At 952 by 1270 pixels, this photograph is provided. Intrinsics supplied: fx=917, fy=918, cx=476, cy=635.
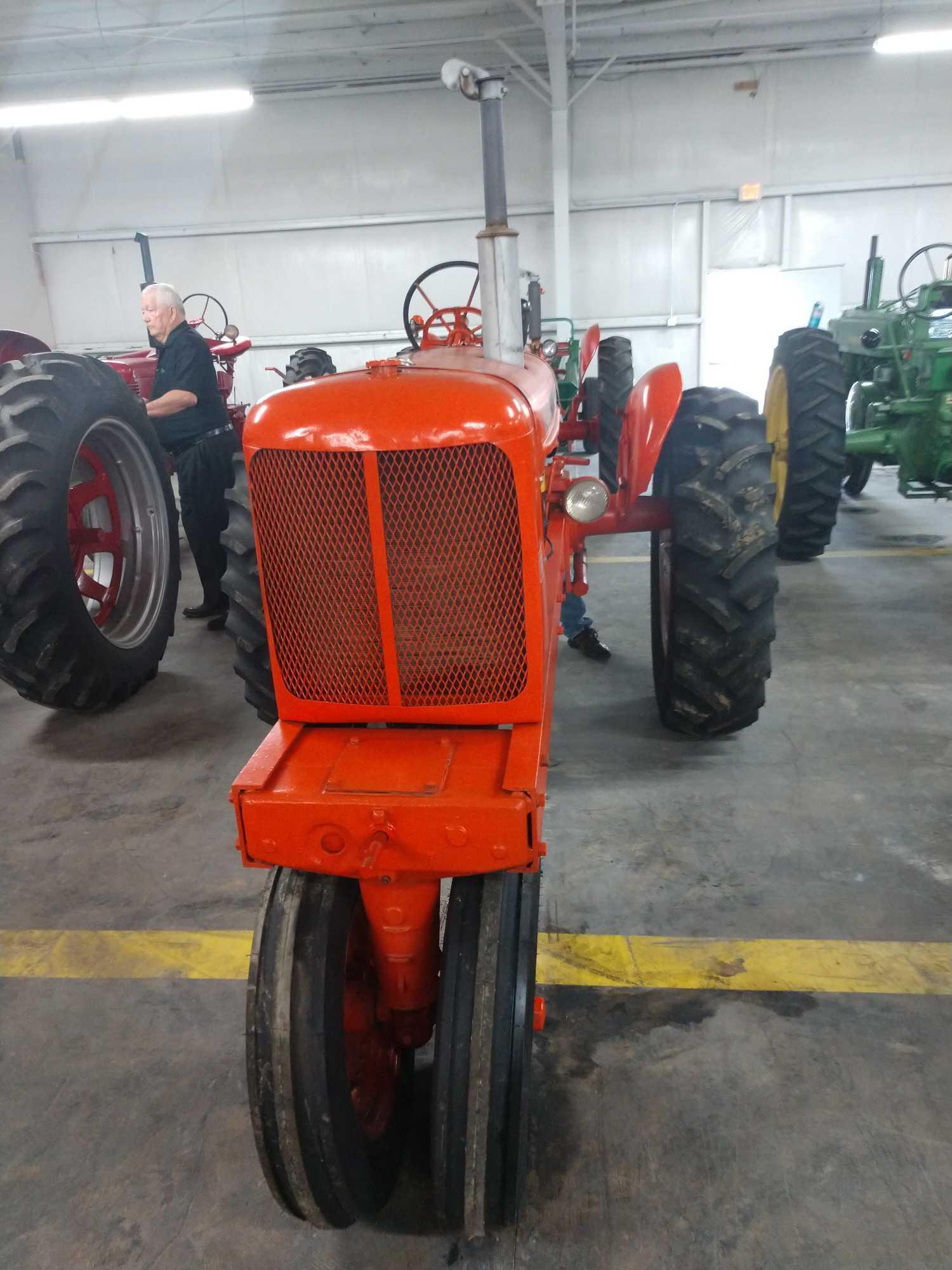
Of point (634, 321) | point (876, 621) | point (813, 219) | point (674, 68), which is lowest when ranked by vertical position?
point (876, 621)

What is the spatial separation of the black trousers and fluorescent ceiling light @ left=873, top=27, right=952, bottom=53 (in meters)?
7.20

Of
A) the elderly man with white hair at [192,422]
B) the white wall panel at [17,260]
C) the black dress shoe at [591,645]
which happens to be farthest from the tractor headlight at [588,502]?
the white wall panel at [17,260]

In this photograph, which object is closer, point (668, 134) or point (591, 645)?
point (591, 645)

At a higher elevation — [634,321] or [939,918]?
[634,321]

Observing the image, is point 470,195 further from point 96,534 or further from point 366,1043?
point 366,1043

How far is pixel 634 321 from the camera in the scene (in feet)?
34.2

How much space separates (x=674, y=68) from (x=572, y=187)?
60.0 inches

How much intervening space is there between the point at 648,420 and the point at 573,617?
143 centimetres

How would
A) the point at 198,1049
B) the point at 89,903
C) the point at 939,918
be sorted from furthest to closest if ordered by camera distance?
the point at 89,903 → the point at 939,918 → the point at 198,1049

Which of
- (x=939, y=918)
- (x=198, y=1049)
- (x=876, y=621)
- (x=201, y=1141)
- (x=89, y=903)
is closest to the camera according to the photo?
(x=201, y=1141)

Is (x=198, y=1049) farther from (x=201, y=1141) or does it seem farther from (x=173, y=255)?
(x=173, y=255)

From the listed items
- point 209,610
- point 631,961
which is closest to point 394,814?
point 631,961

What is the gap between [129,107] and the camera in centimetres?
843

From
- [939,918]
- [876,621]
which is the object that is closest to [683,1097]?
[939,918]
